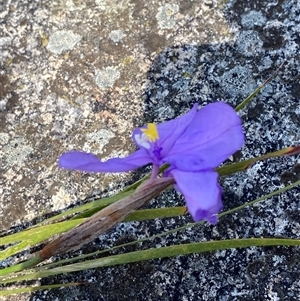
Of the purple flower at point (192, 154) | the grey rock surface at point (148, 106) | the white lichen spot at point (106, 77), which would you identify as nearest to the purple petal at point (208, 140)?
the purple flower at point (192, 154)

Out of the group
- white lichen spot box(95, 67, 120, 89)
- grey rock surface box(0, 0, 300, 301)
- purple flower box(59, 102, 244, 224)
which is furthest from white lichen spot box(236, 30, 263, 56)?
purple flower box(59, 102, 244, 224)

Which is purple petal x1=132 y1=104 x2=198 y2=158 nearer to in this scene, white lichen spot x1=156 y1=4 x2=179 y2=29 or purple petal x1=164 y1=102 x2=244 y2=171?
purple petal x1=164 y1=102 x2=244 y2=171

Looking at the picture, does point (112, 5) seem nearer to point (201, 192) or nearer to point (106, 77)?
point (106, 77)

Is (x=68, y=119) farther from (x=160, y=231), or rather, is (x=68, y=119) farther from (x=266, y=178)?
(x=266, y=178)

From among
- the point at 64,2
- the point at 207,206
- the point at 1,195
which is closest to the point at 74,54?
the point at 64,2

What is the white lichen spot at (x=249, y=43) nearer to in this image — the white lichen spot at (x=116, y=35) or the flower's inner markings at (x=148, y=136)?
the white lichen spot at (x=116, y=35)

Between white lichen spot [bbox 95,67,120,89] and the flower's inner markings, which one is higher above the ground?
white lichen spot [bbox 95,67,120,89]
